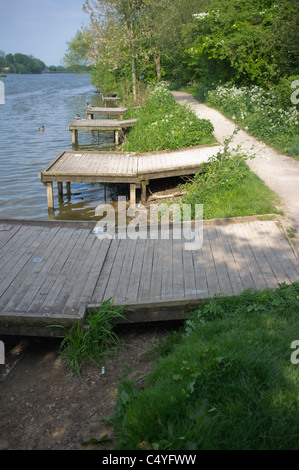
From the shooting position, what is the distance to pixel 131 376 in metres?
4.22

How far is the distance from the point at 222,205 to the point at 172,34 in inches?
939

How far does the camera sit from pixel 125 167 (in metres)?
10.6

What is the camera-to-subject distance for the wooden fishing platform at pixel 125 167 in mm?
10086

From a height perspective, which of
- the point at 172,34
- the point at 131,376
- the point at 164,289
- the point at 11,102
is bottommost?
the point at 131,376

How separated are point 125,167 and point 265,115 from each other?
230 inches

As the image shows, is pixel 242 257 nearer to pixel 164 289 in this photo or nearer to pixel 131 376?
pixel 164 289

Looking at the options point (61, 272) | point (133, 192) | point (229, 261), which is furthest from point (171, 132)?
point (61, 272)

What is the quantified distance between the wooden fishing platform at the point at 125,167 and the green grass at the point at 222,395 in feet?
20.9

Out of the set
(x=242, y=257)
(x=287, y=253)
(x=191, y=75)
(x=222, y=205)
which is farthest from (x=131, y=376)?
(x=191, y=75)

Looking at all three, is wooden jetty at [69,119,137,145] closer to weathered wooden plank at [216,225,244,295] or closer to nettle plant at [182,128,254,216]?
nettle plant at [182,128,254,216]

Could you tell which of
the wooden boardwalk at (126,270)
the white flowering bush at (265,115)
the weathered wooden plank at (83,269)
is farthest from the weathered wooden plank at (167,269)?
the white flowering bush at (265,115)

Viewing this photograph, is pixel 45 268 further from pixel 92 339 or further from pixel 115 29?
pixel 115 29

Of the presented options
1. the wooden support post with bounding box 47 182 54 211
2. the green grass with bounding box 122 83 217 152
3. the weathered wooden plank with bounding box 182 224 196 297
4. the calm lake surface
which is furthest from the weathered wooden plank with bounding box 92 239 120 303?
the green grass with bounding box 122 83 217 152

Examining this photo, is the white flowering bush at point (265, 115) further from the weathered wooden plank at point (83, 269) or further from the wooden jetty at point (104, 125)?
the weathered wooden plank at point (83, 269)
